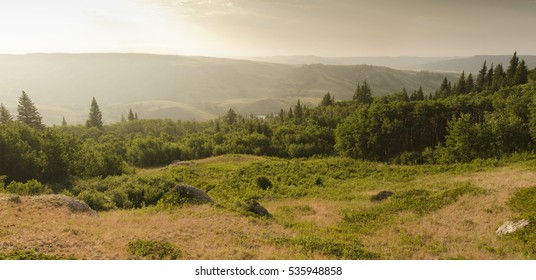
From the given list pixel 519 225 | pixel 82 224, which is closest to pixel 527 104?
pixel 519 225

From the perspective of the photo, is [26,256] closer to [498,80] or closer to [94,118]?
[94,118]

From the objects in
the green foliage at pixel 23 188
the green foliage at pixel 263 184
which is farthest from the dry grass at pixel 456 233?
the green foliage at pixel 23 188

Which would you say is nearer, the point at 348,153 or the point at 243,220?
the point at 243,220

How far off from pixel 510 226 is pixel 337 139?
6717cm

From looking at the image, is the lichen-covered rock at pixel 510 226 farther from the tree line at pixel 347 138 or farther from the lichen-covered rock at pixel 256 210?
the tree line at pixel 347 138

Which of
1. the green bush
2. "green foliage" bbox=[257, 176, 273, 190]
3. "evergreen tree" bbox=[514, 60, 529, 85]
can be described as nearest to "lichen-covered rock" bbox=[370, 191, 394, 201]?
"green foliage" bbox=[257, 176, 273, 190]

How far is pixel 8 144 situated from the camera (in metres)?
47.4

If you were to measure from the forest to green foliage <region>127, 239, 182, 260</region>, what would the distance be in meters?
16.1

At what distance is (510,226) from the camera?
20.5 m

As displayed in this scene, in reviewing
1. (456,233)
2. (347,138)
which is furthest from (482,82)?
(456,233)

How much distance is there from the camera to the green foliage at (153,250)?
15.8 meters

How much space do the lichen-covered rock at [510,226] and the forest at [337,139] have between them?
29.5 m
